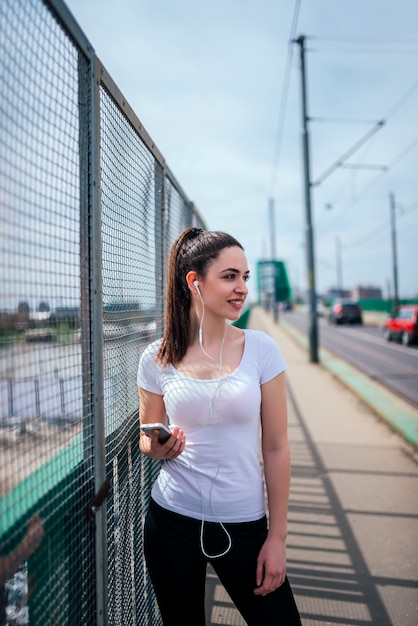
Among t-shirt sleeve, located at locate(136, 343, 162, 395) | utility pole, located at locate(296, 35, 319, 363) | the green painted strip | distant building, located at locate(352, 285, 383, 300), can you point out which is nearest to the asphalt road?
utility pole, located at locate(296, 35, 319, 363)

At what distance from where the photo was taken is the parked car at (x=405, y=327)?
62.8ft

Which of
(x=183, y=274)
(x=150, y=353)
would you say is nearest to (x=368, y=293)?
(x=183, y=274)

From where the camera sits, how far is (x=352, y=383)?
401 inches

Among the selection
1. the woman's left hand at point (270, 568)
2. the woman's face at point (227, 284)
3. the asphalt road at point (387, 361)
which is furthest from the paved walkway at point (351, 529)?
the asphalt road at point (387, 361)

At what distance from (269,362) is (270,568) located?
645 millimetres

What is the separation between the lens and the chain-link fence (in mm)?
1101

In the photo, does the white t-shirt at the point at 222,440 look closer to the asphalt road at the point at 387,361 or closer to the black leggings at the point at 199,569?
the black leggings at the point at 199,569

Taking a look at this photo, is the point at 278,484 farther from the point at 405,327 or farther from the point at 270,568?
the point at 405,327

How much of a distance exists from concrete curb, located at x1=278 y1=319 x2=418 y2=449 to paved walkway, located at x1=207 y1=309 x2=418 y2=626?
13cm

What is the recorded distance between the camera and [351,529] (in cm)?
381

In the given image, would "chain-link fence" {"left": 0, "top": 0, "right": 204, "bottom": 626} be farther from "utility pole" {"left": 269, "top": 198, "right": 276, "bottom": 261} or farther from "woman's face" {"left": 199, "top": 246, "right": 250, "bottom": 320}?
"utility pole" {"left": 269, "top": 198, "right": 276, "bottom": 261}

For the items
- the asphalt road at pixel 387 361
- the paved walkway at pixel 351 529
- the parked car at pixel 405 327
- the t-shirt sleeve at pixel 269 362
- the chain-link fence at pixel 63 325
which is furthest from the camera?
the parked car at pixel 405 327

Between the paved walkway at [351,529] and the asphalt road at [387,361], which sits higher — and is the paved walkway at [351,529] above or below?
below

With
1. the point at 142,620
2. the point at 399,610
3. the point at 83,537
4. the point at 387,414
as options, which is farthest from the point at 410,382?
the point at 83,537
